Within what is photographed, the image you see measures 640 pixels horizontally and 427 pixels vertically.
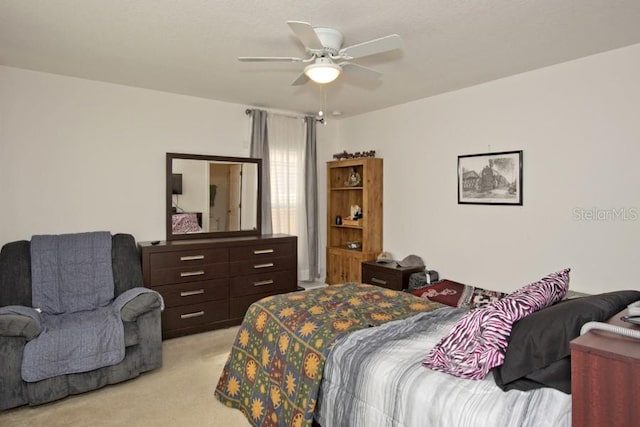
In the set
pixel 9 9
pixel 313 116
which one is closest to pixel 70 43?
pixel 9 9

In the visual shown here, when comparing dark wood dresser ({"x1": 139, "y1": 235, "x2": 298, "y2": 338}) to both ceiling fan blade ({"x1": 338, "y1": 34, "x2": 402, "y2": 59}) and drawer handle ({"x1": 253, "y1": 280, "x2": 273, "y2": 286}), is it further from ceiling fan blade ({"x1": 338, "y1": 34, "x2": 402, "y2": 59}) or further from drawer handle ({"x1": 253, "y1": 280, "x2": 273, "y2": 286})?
ceiling fan blade ({"x1": 338, "y1": 34, "x2": 402, "y2": 59})

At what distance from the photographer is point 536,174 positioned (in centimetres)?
344

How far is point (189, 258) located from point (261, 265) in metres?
0.82

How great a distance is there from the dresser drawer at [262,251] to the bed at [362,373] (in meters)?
1.57

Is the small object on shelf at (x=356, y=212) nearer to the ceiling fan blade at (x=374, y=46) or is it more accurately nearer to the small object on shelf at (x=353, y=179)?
the small object on shelf at (x=353, y=179)

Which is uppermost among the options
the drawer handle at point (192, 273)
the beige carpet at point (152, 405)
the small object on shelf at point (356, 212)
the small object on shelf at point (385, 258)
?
the small object on shelf at point (356, 212)

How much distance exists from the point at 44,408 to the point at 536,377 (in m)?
2.94

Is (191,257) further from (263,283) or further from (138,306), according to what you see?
(138,306)

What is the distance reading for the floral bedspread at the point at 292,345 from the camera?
1.97 meters

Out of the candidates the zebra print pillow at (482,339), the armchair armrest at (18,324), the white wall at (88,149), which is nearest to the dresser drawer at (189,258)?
the white wall at (88,149)

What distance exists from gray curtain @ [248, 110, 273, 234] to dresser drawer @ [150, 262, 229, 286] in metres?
0.95

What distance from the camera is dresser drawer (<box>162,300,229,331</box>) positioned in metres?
3.77

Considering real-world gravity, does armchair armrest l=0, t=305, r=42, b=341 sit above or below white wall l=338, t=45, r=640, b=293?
below

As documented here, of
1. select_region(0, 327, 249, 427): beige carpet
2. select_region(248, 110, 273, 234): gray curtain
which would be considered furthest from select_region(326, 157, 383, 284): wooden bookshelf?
select_region(0, 327, 249, 427): beige carpet
